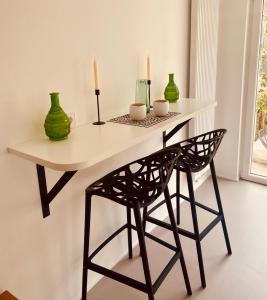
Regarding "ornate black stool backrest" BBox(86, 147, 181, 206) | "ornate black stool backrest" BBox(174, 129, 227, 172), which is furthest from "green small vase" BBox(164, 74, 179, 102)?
"ornate black stool backrest" BBox(86, 147, 181, 206)

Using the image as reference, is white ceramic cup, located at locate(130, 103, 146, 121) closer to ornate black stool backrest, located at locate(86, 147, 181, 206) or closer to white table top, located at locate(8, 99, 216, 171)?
white table top, located at locate(8, 99, 216, 171)

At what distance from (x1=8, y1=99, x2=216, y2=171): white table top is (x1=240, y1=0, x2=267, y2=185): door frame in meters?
1.45

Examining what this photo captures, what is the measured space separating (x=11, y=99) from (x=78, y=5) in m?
0.59

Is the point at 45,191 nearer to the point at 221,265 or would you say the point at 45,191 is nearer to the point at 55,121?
the point at 55,121

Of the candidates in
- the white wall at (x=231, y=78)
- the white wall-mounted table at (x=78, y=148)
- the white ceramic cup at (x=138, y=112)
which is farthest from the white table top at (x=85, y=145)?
the white wall at (x=231, y=78)

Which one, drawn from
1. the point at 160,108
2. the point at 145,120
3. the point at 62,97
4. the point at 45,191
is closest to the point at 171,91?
the point at 160,108

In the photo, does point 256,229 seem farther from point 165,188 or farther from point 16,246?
point 16,246

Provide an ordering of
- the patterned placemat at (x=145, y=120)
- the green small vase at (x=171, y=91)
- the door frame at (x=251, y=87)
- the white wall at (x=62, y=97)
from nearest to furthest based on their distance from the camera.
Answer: the white wall at (x=62, y=97) < the patterned placemat at (x=145, y=120) < the green small vase at (x=171, y=91) < the door frame at (x=251, y=87)

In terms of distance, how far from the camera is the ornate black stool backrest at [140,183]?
1479 millimetres

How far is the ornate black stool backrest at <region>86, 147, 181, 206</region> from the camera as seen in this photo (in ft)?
4.85

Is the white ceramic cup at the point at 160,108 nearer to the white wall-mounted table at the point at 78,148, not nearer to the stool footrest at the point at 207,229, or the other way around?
the white wall-mounted table at the point at 78,148

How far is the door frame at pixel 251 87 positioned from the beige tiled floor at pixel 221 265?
1.77 feet

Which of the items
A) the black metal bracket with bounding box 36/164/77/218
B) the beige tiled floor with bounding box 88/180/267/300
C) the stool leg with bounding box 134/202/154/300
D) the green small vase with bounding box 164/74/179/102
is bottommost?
the beige tiled floor with bounding box 88/180/267/300

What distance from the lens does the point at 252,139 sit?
3.18 meters
